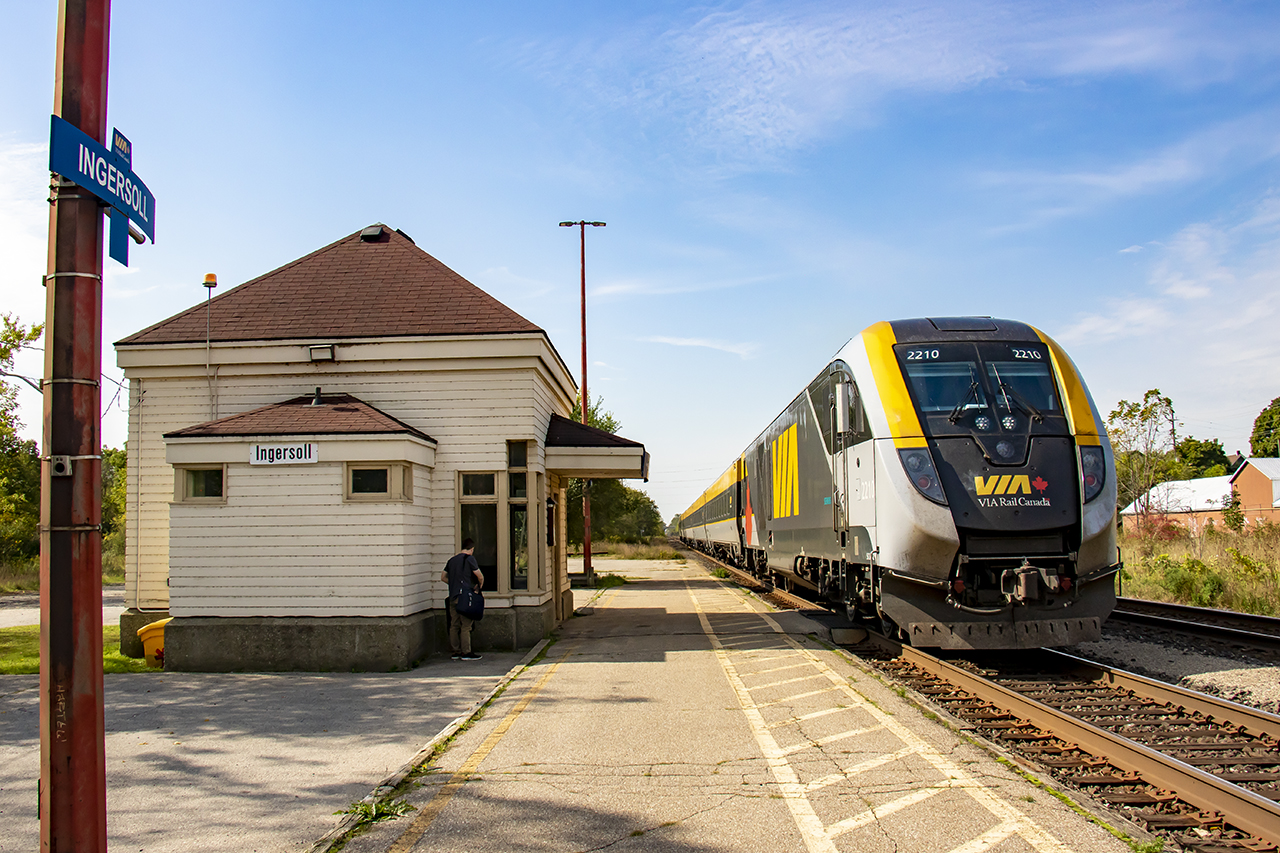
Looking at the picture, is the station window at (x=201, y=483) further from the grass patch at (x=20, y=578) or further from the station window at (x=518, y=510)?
the grass patch at (x=20, y=578)

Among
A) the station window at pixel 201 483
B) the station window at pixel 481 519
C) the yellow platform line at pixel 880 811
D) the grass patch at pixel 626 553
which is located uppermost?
the station window at pixel 201 483

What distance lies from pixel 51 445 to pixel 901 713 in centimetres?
643

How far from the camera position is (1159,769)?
5.40 metres

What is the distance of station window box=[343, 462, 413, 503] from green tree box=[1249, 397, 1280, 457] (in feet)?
292

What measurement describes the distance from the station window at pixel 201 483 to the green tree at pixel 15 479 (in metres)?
9.28

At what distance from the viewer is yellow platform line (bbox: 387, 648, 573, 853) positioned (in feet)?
15.8

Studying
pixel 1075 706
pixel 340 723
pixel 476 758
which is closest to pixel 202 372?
pixel 340 723

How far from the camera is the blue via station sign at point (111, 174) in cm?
340

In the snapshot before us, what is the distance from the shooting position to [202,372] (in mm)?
13383

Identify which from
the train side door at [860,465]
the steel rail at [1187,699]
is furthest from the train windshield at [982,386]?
the steel rail at [1187,699]

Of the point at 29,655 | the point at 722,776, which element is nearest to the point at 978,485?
the point at 722,776

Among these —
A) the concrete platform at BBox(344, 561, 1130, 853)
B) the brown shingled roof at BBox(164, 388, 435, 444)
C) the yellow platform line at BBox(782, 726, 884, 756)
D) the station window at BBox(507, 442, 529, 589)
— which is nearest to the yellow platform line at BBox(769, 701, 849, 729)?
the concrete platform at BBox(344, 561, 1130, 853)

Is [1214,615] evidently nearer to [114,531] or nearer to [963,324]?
[963,324]

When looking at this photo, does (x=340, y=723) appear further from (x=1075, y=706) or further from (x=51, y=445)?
(x=1075, y=706)
